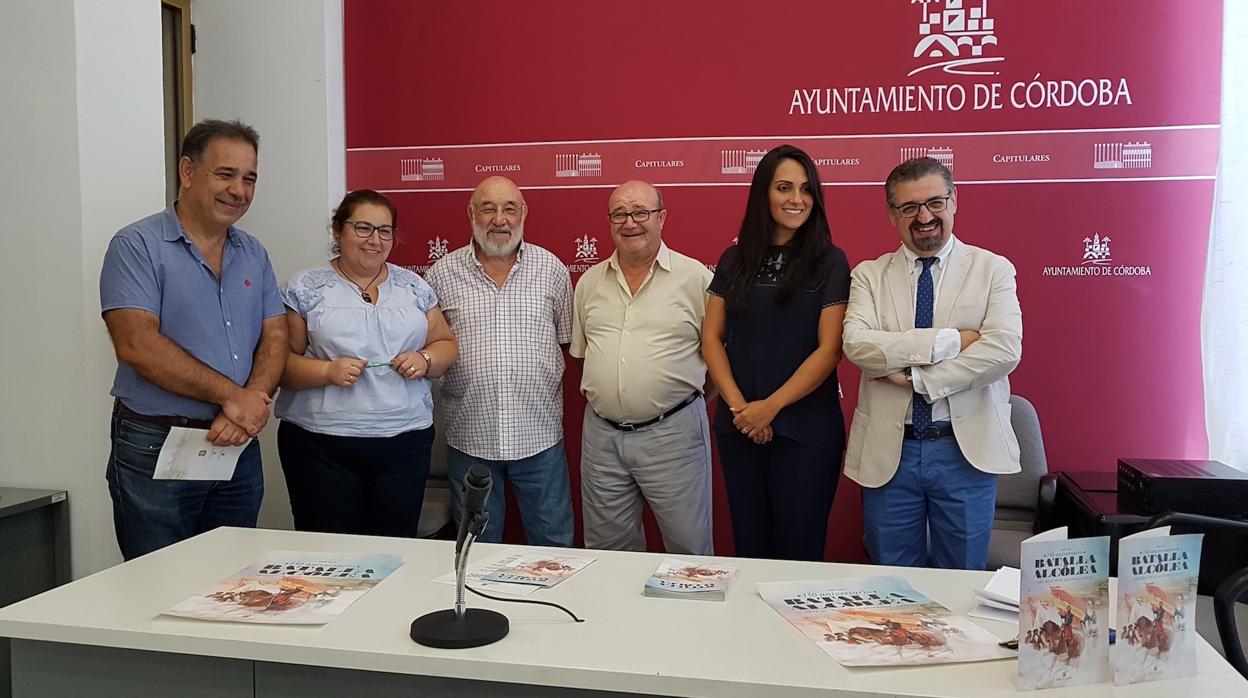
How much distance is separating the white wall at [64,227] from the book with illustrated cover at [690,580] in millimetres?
1950

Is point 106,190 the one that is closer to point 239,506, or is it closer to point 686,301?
point 239,506

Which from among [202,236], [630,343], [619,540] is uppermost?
[202,236]

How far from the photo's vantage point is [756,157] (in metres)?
3.90

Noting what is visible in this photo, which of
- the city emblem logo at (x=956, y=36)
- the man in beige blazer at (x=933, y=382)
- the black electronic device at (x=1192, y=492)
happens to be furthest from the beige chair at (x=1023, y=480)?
the city emblem logo at (x=956, y=36)

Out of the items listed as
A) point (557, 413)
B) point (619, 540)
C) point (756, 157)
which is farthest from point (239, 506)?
point (756, 157)

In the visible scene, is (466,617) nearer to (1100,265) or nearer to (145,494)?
(145,494)

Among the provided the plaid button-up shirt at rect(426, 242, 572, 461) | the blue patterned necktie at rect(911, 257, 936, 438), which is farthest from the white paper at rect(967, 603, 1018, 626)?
the plaid button-up shirt at rect(426, 242, 572, 461)

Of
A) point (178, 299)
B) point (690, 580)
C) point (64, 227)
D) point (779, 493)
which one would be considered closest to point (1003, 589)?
point (690, 580)

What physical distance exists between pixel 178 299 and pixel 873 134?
2701mm

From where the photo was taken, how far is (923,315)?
2.71 m

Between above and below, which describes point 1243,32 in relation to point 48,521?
above

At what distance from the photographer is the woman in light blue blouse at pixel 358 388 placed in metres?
2.90

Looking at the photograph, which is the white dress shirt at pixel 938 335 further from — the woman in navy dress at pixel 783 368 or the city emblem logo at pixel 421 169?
the city emblem logo at pixel 421 169

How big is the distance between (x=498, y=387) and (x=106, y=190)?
1.38 m
